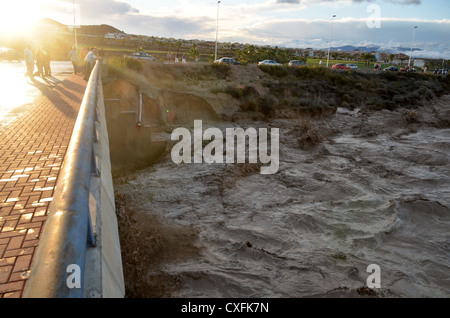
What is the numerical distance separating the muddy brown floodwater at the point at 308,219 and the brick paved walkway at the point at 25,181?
10.3 ft

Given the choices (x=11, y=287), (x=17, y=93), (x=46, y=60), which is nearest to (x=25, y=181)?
(x=11, y=287)

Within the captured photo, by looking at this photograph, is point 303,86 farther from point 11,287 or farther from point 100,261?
point 11,287

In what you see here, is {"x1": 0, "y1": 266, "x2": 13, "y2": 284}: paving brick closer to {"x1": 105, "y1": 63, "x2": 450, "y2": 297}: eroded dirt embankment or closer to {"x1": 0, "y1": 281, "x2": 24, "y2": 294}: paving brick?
{"x1": 0, "y1": 281, "x2": 24, "y2": 294}: paving brick

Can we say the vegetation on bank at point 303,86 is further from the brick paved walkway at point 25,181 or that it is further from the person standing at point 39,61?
the brick paved walkway at point 25,181

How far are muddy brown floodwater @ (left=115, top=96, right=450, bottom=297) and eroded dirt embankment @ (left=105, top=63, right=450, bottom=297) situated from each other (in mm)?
36

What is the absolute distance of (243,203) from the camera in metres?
11.8

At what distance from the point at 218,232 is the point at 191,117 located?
14443 mm

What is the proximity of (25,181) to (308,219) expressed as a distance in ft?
26.0

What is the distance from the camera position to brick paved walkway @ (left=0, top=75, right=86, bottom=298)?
3.15 meters

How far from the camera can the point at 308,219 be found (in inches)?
416

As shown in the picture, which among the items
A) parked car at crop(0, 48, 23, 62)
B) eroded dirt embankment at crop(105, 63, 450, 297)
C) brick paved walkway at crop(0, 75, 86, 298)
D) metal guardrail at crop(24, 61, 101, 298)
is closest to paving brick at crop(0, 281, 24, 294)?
brick paved walkway at crop(0, 75, 86, 298)
